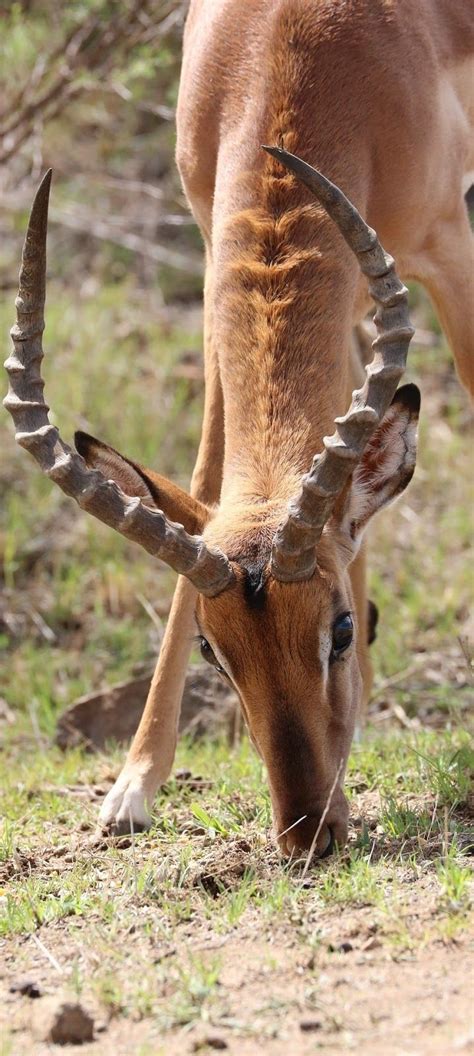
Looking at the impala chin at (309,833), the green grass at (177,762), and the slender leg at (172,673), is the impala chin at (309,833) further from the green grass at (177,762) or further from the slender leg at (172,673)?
the slender leg at (172,673)

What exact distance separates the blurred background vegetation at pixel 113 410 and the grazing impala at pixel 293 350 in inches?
73.6

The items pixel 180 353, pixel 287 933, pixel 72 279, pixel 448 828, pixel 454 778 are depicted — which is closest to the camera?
pixel 287 933

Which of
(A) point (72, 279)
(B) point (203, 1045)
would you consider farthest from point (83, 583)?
(B) point (203, 1045)

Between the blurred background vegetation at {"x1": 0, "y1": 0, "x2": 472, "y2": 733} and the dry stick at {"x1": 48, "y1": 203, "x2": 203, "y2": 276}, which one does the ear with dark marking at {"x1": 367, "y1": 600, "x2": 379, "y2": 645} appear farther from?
the dry stick at {"x1": 48, "y1": 203, "x2": 203, "y2": 276}

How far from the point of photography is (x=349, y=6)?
5824 millimetres

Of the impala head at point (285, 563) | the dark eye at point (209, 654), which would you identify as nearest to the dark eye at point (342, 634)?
the impala head at point (285, 563)

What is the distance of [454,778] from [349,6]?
305 cm

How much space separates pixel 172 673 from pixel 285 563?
6.54 feet

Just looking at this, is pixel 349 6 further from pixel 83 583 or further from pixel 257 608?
pixel 83 583

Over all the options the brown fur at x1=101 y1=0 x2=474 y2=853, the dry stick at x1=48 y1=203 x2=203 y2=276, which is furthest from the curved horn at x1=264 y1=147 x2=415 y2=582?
the dry stick at x1=48 y1=203 x2=203 y2=276

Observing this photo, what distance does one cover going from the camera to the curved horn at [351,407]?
4520 mm

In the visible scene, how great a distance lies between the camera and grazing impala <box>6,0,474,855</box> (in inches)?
179

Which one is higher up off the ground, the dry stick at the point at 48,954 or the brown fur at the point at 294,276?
the brown fur at the point at 294,276

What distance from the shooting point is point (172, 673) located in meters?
6.39
